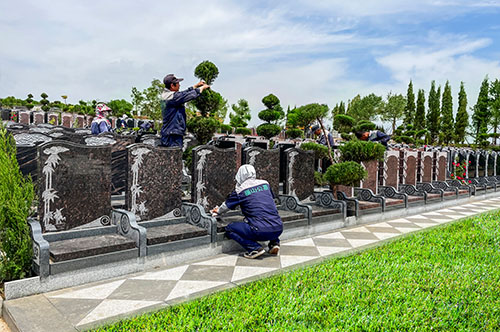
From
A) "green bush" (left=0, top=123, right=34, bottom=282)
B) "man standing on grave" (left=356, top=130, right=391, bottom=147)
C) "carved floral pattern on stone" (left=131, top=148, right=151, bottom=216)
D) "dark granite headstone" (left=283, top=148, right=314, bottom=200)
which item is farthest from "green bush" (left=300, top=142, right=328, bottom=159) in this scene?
"green bush" (left=0, top=123, right=34, bottom=282)

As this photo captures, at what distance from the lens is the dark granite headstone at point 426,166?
42.8 feet

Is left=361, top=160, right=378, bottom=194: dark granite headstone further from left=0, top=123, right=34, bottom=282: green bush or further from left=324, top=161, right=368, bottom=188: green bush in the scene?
left=0, top=123, right=34, bottom=282: green bush

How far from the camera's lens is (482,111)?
54312mm

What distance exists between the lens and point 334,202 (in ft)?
26.3

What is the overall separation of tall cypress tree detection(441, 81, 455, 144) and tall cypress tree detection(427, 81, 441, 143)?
1072 millimetres

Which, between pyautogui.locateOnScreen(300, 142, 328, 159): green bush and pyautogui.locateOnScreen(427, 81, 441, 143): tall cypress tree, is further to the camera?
pyautogui.locateOnScreen(427, 81, 441, 143): tall cypress tree

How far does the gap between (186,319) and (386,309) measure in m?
1.88

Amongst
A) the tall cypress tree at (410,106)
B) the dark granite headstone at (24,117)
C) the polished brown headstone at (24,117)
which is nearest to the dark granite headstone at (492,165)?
the polished brown headstone at (24,117)

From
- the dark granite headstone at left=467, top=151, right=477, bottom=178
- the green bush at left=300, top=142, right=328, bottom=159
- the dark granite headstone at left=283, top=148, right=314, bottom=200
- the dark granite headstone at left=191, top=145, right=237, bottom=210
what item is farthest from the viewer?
the dark granite headstone at left=467, top=151, right=477, bottom=178

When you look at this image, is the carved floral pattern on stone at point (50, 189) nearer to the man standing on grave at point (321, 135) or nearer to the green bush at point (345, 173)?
the green bush at point (345, 173)

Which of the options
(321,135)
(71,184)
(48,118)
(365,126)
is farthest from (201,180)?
(48,118)

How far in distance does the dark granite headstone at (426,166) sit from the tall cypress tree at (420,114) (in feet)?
166

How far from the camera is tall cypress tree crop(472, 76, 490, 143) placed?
53.9 metres

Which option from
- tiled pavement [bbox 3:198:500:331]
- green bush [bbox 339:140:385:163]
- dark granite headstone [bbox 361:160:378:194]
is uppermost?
green bush [bbox 339:140:385:163]
